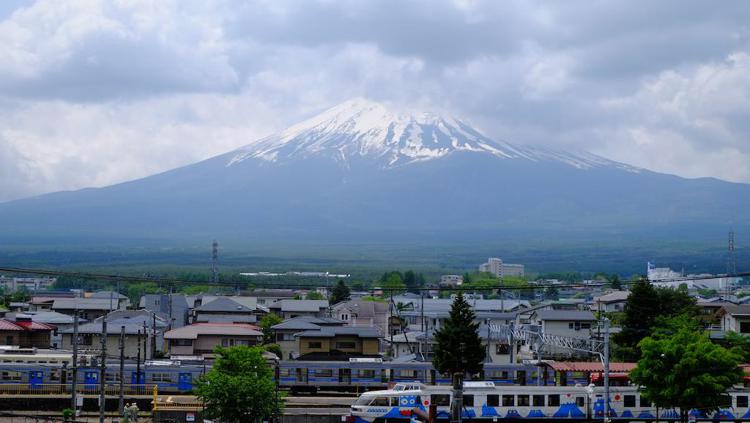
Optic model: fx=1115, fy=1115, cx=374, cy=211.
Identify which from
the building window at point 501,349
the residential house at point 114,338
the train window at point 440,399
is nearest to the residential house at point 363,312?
the residential house at point 114,338

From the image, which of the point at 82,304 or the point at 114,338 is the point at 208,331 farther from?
the point at 82,304

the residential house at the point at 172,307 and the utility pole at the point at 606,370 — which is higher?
the residential house at the point at 172,307

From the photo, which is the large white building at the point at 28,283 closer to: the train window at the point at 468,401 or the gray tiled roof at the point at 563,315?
the gray tiled roof at the point at 563,315

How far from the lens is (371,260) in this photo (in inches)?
7175

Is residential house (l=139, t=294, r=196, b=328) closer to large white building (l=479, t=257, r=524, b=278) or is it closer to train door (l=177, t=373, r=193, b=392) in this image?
train door (l=177, t=373, r=193, b=392)

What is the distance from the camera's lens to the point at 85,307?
222 feet

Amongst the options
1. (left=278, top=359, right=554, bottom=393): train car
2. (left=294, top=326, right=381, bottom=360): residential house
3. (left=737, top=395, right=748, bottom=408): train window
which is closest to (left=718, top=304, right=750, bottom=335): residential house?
(left=278, top=359, right=554, bottom=393): train car

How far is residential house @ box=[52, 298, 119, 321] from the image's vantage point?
66.4 metres

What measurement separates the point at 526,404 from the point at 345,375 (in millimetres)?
10380

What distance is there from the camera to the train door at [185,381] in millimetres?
40906

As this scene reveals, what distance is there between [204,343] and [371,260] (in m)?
132

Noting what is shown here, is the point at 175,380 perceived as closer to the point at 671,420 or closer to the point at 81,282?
the point at 671,420

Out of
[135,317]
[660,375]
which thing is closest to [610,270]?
[135,317]

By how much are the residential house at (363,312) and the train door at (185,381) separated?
26407mm
